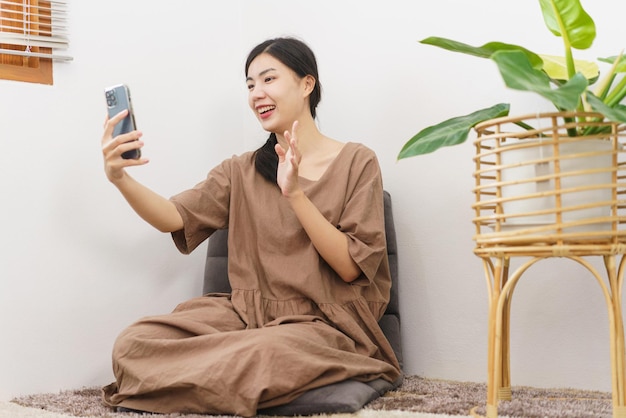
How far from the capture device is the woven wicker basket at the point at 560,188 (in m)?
1.31

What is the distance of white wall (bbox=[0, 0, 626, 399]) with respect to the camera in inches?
72.5

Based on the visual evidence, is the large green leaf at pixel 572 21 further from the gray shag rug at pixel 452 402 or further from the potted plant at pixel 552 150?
the gray shag rug at pixel 452 402

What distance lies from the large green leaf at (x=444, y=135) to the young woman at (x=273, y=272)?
1.08 ft

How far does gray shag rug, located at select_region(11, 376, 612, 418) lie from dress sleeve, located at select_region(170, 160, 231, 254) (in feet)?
1.41

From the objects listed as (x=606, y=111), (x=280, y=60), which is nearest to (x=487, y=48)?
(x=606, y=111)

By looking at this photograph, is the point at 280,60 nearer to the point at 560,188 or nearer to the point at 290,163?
the point at 290,163

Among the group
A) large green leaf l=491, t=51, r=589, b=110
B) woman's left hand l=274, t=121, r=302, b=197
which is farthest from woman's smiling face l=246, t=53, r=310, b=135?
large green leaf l=491, t=51, r=589, b=110

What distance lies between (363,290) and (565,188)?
2.30 feet

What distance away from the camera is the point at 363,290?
6.31 ft

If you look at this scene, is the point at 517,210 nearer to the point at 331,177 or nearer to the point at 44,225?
the point at 331,177

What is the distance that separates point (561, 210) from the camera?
1.30 meters

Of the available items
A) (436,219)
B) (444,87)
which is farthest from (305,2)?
(436,219)

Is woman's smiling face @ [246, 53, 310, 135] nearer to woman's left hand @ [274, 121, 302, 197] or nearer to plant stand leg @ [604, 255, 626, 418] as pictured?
woman's left hand @ [274, 121, 302, 197]

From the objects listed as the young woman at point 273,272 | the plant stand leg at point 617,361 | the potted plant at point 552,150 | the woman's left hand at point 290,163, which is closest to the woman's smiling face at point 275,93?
the young woman at point 273,272
